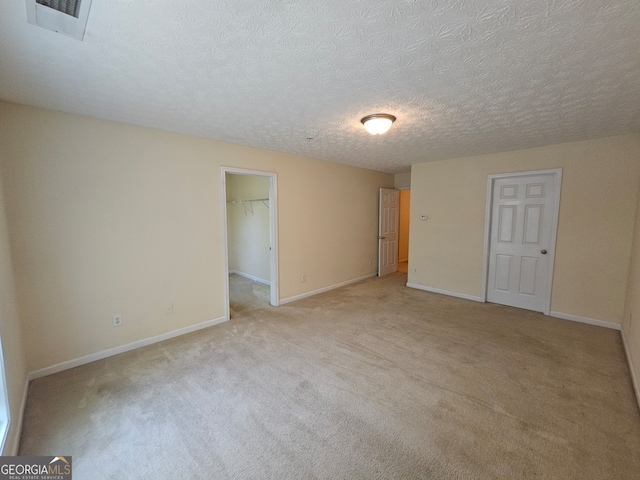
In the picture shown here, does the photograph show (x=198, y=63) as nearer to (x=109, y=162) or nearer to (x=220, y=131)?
(x=220, y=131)

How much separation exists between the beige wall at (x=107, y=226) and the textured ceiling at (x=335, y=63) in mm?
311

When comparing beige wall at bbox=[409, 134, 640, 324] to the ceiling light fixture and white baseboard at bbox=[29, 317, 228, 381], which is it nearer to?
the ceiling light fixture

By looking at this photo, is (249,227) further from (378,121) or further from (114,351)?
(378,121)

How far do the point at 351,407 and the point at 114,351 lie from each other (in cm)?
248

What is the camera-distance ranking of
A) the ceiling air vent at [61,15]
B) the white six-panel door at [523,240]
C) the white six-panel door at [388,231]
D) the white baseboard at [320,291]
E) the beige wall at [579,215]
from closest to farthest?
1. the ceiling air vent at [61,15]
2. the beige wall at [579,215]
3. the white six-panel door at [523,240]
4. the white baseboard at [320,291]
5. the white six-panel door at [388,231]

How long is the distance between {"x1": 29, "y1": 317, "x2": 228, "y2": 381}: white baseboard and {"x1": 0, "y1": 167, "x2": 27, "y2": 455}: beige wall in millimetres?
191

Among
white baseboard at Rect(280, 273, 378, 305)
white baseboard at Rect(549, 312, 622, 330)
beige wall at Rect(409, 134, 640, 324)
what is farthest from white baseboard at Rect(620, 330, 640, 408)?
white baseboard at Rect(280, 273, 378, 305)

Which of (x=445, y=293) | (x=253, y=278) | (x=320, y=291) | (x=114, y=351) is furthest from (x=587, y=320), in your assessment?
(x=114, y=351)

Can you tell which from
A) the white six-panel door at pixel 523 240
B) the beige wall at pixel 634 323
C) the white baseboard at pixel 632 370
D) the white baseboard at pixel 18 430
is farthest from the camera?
the white six-panel door at pixel 523 240

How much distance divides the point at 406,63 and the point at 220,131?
6.99 feet

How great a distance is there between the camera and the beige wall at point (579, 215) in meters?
3.22

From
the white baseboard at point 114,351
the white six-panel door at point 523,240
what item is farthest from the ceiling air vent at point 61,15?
the white six-panel door at point 523,240

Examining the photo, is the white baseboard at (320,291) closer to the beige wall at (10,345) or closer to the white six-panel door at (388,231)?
the white six-panel door at (388,231)

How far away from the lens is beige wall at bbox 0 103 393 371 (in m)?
2.32
